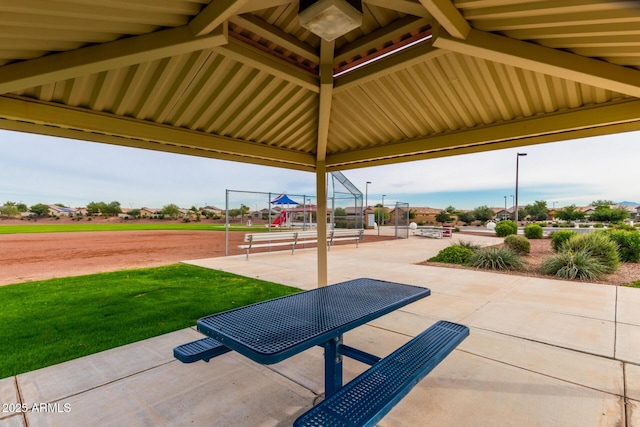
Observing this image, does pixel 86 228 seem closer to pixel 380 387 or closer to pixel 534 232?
pixel 380 387

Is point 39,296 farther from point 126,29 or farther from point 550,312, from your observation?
point 550,312

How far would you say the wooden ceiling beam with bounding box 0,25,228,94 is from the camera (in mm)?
2197

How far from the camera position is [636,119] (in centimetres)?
271

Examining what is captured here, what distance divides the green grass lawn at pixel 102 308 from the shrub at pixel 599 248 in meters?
8.30

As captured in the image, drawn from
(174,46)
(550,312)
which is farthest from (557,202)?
(174,46)

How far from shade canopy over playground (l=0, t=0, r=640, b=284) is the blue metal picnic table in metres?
2.06


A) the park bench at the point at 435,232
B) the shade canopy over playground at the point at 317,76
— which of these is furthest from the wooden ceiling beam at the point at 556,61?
the park bench at the point at 435,232

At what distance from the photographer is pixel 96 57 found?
7.25ft

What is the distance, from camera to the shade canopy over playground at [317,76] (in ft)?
6.72

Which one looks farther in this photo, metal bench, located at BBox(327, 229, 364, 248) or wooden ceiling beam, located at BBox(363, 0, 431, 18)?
metal bench, located at BBox(327, 229, 364, 248)

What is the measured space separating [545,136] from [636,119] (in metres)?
0.75

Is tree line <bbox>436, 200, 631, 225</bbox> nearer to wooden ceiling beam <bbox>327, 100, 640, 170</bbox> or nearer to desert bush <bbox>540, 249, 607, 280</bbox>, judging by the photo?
desert bush <bbox>540, 249, 607, 280</bbox>

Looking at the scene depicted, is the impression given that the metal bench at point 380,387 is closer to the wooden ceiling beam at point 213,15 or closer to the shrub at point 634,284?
the wooden ceiling beam at point 213,15

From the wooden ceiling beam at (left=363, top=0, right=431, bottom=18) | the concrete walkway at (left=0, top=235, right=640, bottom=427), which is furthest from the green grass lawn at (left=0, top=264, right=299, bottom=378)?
the wooden ceiling beam at (left=363, top=0, right=431, bottom=18)
